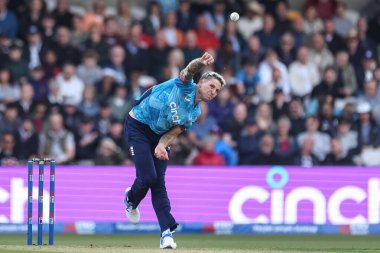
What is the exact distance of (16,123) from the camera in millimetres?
18859

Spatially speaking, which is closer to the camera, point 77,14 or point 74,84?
point 74,84

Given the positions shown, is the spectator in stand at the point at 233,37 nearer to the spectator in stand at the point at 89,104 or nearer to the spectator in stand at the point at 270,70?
the spectator in stand at the point at 270,70

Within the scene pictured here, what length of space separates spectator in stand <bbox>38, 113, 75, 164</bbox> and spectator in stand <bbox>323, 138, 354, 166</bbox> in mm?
4449

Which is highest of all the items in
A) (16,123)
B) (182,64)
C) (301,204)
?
(182,64)

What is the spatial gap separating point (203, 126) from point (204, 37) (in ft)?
9.09

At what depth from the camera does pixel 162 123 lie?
12617 mm

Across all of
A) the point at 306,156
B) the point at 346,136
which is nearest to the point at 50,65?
the point at 306,156

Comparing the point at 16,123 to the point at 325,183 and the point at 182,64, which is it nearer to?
the point at 182,64

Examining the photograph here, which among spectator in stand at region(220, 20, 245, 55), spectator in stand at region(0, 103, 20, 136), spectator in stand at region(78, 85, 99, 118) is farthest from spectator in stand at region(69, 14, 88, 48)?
spectator in stand at region(220, 20, 245, 55)

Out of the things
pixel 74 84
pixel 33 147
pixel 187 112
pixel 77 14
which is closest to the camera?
pixel 187 112

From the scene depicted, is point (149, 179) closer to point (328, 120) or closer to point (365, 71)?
point (328, 120)

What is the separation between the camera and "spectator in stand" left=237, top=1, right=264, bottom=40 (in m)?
22.5

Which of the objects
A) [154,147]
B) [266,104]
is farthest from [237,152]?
[154,147]

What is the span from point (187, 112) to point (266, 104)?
801 centimetres
